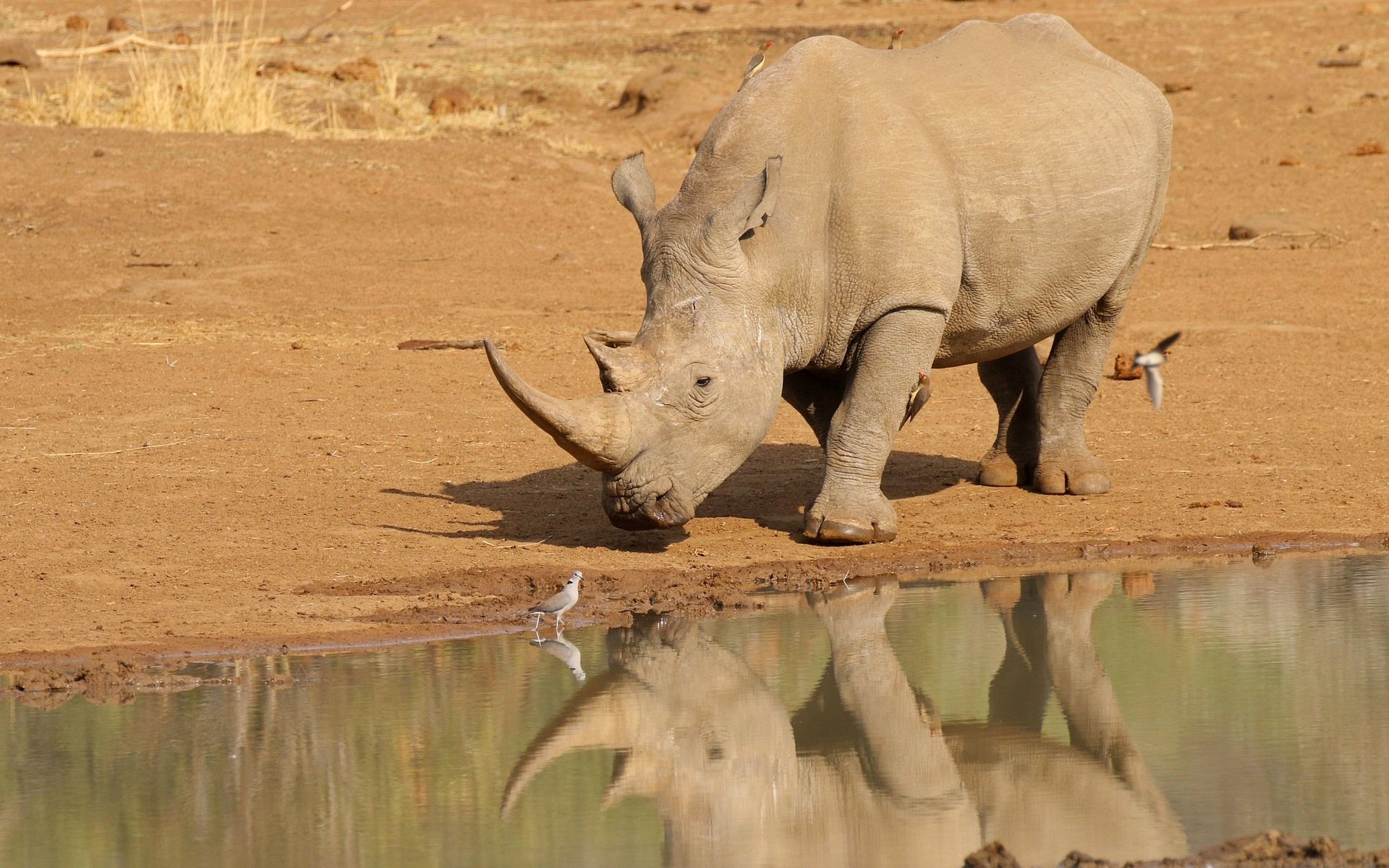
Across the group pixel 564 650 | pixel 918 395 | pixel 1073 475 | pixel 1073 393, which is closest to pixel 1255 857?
pixel 564 650

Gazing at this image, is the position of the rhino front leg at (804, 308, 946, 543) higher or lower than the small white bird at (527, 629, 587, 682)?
higher

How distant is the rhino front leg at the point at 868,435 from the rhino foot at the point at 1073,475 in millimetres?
1423

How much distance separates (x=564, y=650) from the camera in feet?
22.7

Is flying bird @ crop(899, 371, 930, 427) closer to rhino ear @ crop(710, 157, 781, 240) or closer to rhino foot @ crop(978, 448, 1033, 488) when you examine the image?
rhino ear @ crop(710, 157, 781, 240)

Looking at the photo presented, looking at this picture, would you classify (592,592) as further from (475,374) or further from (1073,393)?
(475,374)

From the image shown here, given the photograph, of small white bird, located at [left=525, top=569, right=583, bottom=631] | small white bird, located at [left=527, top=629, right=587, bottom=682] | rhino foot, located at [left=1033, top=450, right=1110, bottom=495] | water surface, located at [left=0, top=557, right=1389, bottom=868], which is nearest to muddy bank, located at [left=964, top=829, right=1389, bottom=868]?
water surface, located at [left=0, top=557, right=1389, bottom=868]

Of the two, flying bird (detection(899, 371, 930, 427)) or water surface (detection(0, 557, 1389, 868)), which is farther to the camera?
flying bird (detection(899, 371, 930, 427))

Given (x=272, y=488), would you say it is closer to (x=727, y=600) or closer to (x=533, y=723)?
(x=727, y=600)

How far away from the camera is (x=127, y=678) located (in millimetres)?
6559

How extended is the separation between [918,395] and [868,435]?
39cm

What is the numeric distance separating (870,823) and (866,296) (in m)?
3.48

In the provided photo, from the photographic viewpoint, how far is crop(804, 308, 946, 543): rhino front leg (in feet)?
27.3

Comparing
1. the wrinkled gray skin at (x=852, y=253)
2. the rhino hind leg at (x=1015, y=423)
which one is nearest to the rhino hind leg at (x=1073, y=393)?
the rhino hind leg at (x=1015, y=423)

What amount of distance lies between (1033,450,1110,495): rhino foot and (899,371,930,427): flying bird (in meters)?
1.13
